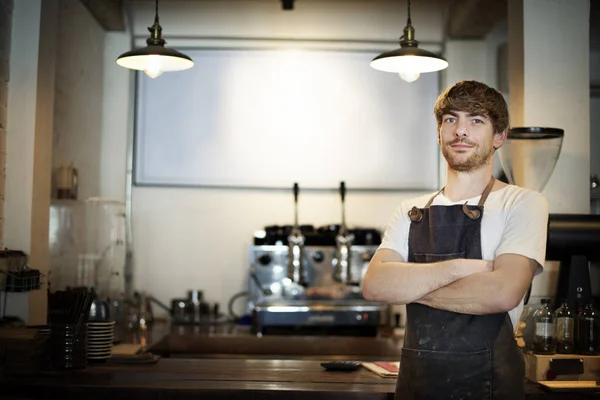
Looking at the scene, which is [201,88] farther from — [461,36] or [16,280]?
[16,280]

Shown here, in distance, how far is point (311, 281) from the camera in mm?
5406

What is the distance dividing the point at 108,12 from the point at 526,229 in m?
4.28

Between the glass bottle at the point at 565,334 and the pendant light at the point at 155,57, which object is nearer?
the glass bottle at the point at 565,334

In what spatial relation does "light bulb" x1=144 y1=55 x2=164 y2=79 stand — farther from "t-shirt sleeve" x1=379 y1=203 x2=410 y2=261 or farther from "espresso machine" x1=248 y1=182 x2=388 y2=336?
"espresso machine" x1=248 y1=182 x2=388 y2=336

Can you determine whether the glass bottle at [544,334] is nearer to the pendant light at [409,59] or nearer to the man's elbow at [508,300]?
the man's elbow at [508,300]

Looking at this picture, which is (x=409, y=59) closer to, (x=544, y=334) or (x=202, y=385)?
(x=544, y=334)

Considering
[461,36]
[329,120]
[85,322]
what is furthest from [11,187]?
[461,36]

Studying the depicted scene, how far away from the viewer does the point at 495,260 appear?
8.05 feet

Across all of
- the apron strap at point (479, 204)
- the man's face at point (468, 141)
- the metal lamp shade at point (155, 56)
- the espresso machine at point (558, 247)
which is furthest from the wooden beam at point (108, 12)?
the apron strap at point (479, 204)

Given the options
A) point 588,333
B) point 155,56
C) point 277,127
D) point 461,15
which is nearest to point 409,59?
point 155,56

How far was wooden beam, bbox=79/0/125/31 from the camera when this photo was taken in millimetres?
5543

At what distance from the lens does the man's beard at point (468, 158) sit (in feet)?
8.39

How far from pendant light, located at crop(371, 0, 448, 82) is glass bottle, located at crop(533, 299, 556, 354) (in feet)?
4.21

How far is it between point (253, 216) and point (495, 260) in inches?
145
